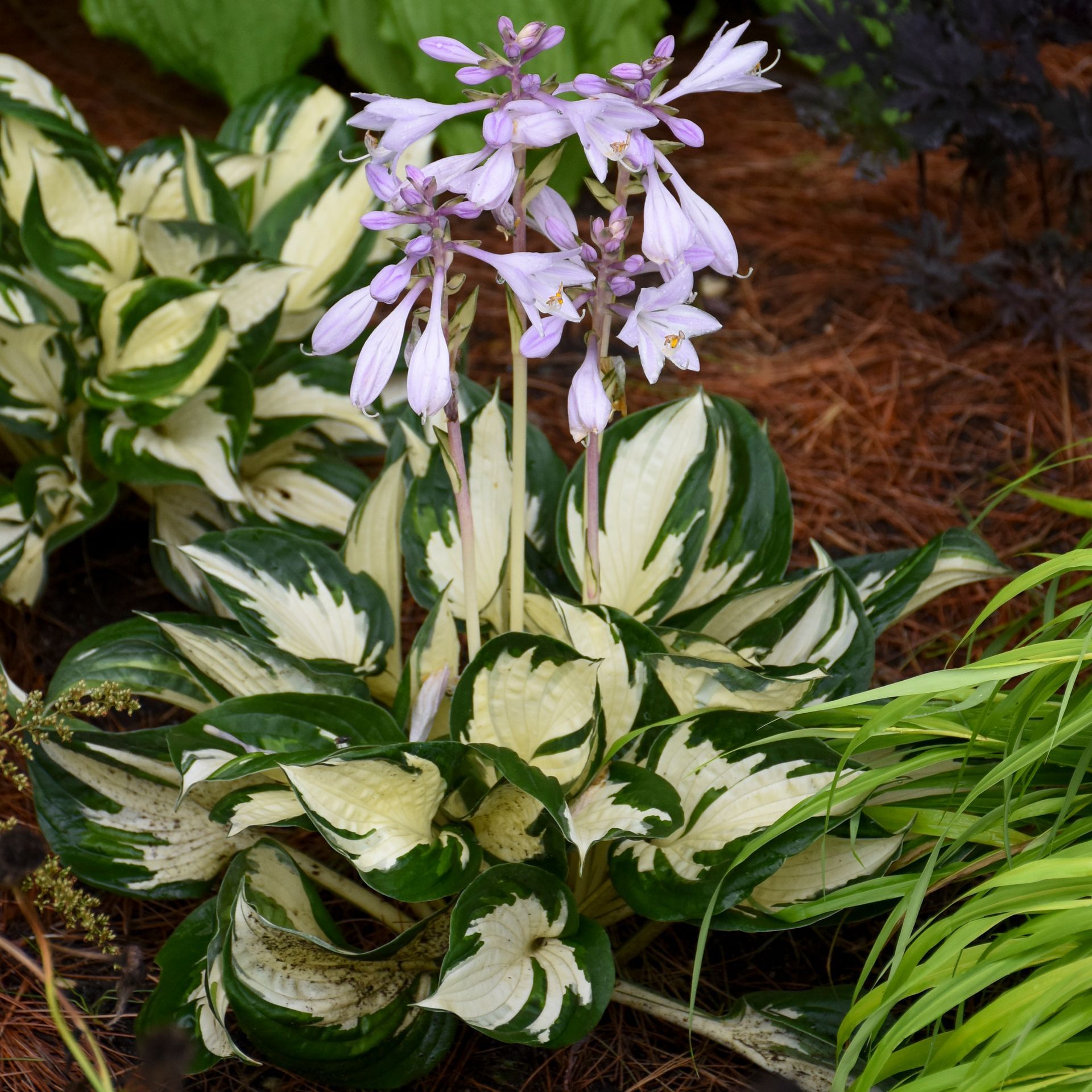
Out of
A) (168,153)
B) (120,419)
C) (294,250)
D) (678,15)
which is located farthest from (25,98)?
(678,15)

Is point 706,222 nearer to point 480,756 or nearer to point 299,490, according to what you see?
point 480,756

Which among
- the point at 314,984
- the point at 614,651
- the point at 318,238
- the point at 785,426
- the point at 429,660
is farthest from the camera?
the point at 785,426

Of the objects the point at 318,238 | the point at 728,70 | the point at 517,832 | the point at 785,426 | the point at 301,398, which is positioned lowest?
the point at 785,426

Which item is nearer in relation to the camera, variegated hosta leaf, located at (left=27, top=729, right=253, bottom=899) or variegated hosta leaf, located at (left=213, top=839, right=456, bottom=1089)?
variegated hosta leaf, located at (left=213, top=839, right=456, bottom=1089)

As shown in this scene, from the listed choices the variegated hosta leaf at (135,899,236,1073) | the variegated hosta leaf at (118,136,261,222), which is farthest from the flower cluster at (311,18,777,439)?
the variegated hosta leaf at (118,136,261,222)

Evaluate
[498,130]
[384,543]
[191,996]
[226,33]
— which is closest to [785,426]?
[384,543]

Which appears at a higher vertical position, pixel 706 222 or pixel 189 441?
pixel 706 222

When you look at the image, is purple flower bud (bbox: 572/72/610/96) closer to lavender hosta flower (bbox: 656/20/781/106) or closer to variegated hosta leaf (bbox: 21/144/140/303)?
lavender hosta flower (bbox: 656/20/781/106)

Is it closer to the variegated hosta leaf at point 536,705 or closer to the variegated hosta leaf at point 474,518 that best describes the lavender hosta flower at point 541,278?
the variegated hosta leaf at point 536,705
